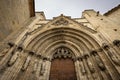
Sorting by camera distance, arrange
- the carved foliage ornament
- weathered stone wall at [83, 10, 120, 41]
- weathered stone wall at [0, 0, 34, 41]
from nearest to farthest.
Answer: weathered stone wall at [0, 0, 34, 41] → weathered stone wall at [83, 10, 120, 41] → the carved foliage ornament

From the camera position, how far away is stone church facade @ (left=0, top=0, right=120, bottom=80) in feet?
17.1

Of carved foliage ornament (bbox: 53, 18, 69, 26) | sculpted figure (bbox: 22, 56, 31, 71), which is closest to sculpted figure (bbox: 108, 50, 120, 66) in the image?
sculpted figure (bbox: 22, 56, 31, 71)

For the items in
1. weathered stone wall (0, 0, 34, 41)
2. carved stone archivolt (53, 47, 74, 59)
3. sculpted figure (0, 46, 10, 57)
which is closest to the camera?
sculpted figure (0, 46, 10, 57)

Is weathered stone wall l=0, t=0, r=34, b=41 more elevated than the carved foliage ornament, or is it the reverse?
the carved foliage ornament

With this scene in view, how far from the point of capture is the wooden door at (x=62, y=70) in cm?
603

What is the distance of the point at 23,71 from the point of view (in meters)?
5.45

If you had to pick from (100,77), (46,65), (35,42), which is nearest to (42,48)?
(35,42)

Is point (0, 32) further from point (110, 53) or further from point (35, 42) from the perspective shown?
point (110, 53)

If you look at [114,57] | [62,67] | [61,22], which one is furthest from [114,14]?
[62,67]

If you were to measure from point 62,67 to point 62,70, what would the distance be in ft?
0.75

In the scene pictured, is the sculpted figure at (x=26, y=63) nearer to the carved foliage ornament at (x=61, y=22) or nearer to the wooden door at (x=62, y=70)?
the wooden door at (x=62, y=70)

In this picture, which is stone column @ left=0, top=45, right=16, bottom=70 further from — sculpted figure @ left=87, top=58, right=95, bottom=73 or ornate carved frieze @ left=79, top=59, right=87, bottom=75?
sculpted figure @ left=87, top=58, right=95, bottom=73

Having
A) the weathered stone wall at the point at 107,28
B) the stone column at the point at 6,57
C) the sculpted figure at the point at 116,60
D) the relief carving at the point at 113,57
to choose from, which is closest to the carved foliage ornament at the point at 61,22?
the weathered stone wall at the point at 107,28

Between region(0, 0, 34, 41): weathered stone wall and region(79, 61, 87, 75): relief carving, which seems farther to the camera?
region(79, 61, 87, 75): relief carving
